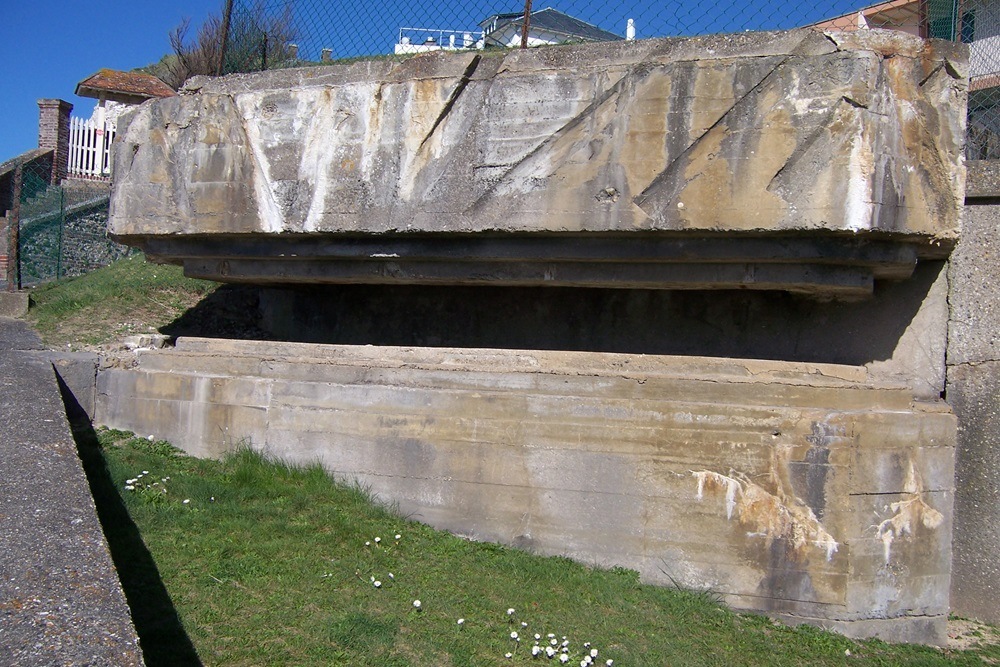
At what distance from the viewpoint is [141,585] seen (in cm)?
350

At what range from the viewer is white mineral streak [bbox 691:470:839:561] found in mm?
4125

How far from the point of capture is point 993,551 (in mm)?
4645

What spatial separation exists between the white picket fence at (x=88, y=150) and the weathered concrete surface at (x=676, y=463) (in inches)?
710

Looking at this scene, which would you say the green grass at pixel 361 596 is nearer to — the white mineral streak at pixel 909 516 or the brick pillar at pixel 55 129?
the white mineral streak at pixel 909 516

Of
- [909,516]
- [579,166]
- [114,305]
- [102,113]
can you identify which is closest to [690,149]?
[579,166]

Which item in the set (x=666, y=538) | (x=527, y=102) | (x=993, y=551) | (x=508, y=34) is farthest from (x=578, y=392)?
(x=508, y=34)

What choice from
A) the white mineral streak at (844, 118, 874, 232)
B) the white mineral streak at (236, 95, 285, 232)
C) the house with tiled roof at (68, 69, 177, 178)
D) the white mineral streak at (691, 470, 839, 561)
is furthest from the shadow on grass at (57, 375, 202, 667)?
the house with tiled roof at (68, 69, 177, 178)

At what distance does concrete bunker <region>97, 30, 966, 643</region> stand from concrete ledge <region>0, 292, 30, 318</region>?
126 inches

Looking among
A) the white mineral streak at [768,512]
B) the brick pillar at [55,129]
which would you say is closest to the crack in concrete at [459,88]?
the white mineral streak at [768,512]

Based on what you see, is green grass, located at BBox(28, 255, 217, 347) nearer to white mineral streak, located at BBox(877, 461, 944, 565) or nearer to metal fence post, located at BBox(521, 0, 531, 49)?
metal fence post, located at BBox(521, 0, 531, 49)

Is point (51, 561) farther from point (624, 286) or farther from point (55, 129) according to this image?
point (55, 129)

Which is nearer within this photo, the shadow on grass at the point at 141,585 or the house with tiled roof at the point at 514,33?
the shadow on grass at the point at 141,585

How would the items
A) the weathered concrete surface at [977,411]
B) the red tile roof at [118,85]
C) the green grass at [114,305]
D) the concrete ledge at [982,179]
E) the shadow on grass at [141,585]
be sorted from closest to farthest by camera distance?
the shadow on grass at [141,585], the weathered concrete surface at [977,411], the concrete ledge at [982,179], the green grass at [114,305], the red tile roof at [118,85]

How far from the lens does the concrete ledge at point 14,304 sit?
8.04 metres
